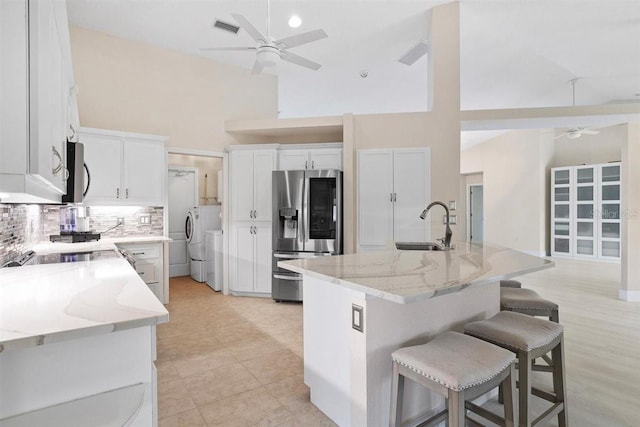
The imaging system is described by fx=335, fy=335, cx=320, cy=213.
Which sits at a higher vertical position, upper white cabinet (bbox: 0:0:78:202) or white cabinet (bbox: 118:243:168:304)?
upper white cabinet (bbox: 0:0:78:202)

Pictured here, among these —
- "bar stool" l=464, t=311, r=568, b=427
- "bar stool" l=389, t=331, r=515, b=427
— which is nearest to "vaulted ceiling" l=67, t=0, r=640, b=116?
"bar stool" l=464, t=311, r=568, b=427

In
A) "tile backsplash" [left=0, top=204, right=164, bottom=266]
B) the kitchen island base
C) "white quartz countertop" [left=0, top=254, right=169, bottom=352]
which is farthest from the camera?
"tile backsplash" [left=0, top=204, right=164, bottom=266]

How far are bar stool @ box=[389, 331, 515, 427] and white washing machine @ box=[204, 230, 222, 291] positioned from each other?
4.06 meters

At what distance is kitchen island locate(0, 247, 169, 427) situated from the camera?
3.09ft

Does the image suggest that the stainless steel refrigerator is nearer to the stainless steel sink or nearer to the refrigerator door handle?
the refrigerator door handle

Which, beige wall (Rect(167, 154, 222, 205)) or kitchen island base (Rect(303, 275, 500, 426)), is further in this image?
beige wall (Rect(167, 154, 222, 205))

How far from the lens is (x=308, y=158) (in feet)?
15.5

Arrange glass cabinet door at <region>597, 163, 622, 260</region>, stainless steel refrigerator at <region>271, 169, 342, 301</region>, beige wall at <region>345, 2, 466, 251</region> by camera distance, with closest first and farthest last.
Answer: beige wall at <region>345, 2, 466, 251</region>, stainless steel refrigerator at <region>271, 169, 342, 301</region>, glass cabinet door at <region>597, 163, 622, 260</region>

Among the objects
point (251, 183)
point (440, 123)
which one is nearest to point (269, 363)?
point (251, 183)

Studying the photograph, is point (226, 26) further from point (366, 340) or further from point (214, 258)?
point (366, 340)

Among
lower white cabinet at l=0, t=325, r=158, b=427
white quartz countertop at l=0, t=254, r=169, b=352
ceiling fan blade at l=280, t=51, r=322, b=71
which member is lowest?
lower white cabinet at l=0, t=325, r=158, b=427

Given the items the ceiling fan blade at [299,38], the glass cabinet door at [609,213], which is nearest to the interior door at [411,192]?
the ceiling fan blade at [299,38]

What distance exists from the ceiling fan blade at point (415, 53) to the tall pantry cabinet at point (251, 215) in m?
2.42

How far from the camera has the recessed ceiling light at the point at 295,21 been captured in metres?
3.97
